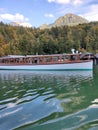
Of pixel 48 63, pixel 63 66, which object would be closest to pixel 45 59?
pixel 48 63

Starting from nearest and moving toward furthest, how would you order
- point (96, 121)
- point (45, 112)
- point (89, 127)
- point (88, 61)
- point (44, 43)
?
point (89, 127) < point (96, 121) < point (45, 112) < point (88, 61) < point (44, 43)

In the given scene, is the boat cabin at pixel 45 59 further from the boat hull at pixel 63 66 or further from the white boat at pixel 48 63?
the boat hull at pixel 63 66

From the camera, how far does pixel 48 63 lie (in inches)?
3231

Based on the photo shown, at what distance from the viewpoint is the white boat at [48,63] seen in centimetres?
7750

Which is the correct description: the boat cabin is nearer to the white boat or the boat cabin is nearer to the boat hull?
the white boat

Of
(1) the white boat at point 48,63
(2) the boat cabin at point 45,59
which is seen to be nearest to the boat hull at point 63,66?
(1) the white boat at point 48,63

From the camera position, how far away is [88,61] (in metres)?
77.4

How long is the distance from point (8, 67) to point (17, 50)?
82.0 metres

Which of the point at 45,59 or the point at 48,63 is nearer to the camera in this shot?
the point at 48,63

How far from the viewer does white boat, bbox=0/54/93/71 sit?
7750 cm

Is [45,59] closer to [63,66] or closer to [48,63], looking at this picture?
[48,63]

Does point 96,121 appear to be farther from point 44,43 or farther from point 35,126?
point 44,43

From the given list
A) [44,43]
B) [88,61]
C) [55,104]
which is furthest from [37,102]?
[44,43]

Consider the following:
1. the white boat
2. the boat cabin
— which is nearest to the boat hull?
the white boat
